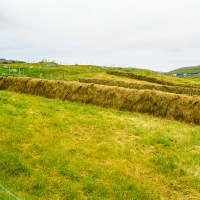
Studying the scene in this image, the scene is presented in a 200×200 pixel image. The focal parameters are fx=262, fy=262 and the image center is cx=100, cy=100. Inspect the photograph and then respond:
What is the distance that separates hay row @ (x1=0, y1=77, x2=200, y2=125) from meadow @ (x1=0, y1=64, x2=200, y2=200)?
11.1 feet

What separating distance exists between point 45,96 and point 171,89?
687 inches

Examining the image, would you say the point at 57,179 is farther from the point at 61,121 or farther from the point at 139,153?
the point at 61,121

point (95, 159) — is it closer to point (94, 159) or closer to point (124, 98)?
point (94, 159)

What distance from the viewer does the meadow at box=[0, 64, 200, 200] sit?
22.2 feet

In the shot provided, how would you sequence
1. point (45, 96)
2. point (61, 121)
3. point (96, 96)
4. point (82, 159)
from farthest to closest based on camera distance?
point (45, 96) → point (96, 96) → point (61, 121) → point (82, 159)

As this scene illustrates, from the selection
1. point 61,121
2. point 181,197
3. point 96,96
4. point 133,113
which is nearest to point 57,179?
point 181,197

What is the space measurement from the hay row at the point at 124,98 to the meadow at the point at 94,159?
3395mm

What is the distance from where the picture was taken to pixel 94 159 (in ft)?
28.2

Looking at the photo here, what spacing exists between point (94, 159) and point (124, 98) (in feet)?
34.9

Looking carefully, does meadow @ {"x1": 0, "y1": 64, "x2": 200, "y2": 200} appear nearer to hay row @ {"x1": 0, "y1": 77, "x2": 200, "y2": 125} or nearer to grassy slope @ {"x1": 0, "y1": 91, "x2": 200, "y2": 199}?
grassy slope @ {"x1": 0, "y1": 91, "x2": 200, "y2": 199}

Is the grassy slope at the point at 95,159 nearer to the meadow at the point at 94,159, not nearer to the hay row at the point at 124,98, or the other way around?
the meadow at the point at 94,159

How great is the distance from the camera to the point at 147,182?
7328 mm

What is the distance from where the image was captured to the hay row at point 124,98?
645 inches

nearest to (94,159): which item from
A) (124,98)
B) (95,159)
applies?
(95,159)
